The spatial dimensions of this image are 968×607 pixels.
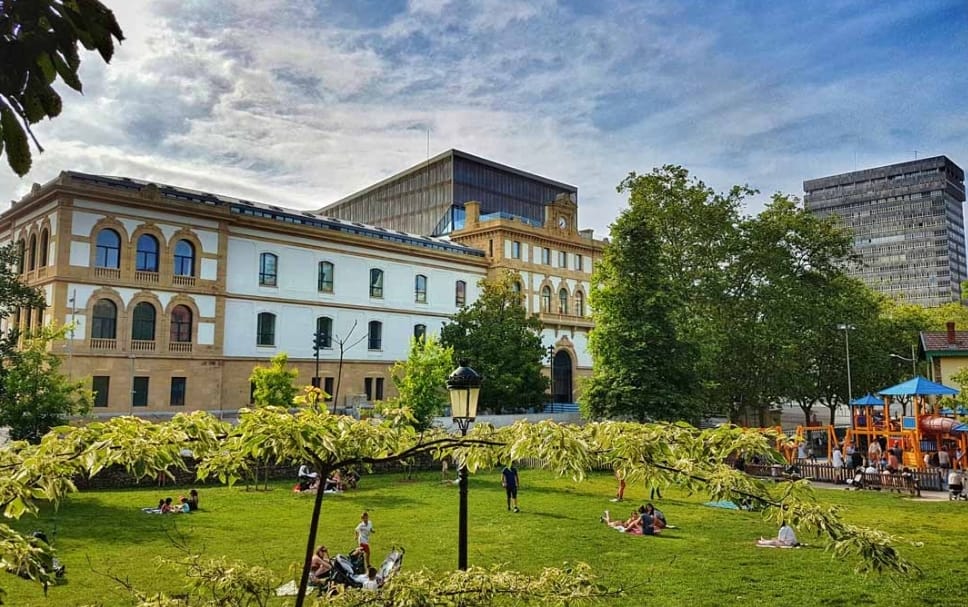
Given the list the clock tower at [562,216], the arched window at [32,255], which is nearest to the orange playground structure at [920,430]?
the clock tower at [562,216]

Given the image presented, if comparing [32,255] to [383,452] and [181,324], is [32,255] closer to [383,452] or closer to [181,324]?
[181,324]

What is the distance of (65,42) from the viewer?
306 centimetres

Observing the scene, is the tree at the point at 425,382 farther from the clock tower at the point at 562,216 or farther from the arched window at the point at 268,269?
the clock tower at the point at 562,216

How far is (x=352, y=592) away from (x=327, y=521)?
14777mm

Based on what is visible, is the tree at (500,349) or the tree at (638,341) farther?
the tree at (500,349)

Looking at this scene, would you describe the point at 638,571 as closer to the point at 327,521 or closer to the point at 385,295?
the point at 327,521

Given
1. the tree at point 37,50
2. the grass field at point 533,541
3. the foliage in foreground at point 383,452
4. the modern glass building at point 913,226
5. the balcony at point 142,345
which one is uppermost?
the modern glass building at point 913,226

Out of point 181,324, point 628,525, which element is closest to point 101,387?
point 181,324

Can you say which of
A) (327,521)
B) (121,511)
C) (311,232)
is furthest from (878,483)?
(311,232)

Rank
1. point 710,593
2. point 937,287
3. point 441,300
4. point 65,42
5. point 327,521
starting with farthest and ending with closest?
point 937,287 < point 441,300 < point 327,521 < point 710,593 < point 65,42

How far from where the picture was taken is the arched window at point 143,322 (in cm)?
3709

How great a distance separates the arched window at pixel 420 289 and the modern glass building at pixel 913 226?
118384mm

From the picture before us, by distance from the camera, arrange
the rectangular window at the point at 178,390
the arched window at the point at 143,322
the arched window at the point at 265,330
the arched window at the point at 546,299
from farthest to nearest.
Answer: the arched window at the point at 546,299
the arched window at the point at 265,330
the rectangular window at the point at 178,390
the arched window at the point at 143,322

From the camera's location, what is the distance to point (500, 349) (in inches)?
1705
